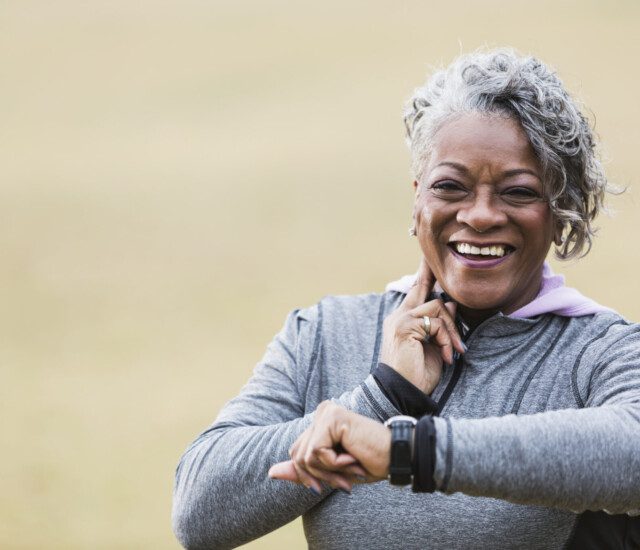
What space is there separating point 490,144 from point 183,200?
351 inches

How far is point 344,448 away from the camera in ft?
6.59

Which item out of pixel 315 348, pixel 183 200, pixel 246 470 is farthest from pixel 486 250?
pixel 183 200

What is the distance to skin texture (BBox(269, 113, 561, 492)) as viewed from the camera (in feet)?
7.84

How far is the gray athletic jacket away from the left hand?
0.44ft

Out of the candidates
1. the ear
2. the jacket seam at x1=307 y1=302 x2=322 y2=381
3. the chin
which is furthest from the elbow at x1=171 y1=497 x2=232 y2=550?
the ear

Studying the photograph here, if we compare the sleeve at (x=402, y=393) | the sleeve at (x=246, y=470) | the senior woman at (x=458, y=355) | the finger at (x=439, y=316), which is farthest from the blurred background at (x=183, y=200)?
the sleeve at (x=246, y=470)

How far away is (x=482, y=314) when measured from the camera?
8.30ft

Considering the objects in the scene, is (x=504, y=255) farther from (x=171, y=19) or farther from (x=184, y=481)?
(x=171, y=19)

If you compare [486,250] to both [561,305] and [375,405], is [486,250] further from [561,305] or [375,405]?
[375,405]

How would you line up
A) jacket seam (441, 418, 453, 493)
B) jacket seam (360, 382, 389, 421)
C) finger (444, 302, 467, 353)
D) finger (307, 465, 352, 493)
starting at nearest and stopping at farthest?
jacket seam (441, 418, 453, 493)
finger (307, 465, 352, 493)
jacket seam (360, 382, 389, 421)
finger (444, 302, 467, 353)

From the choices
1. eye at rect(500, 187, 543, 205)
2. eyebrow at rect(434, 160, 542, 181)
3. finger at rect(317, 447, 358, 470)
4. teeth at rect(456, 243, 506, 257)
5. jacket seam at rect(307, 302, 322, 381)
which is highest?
eyebrow at rect(434, 160, 542, 181)

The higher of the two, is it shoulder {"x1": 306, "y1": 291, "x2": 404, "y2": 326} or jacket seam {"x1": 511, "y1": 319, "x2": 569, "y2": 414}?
shoulder {"x1": 306, "y1": 291, "x2": 404, "y2": 326}

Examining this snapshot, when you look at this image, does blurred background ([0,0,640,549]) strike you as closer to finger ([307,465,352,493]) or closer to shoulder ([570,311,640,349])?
shoulder ([570,311,640,349])

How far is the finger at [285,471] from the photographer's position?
6.89 ft
